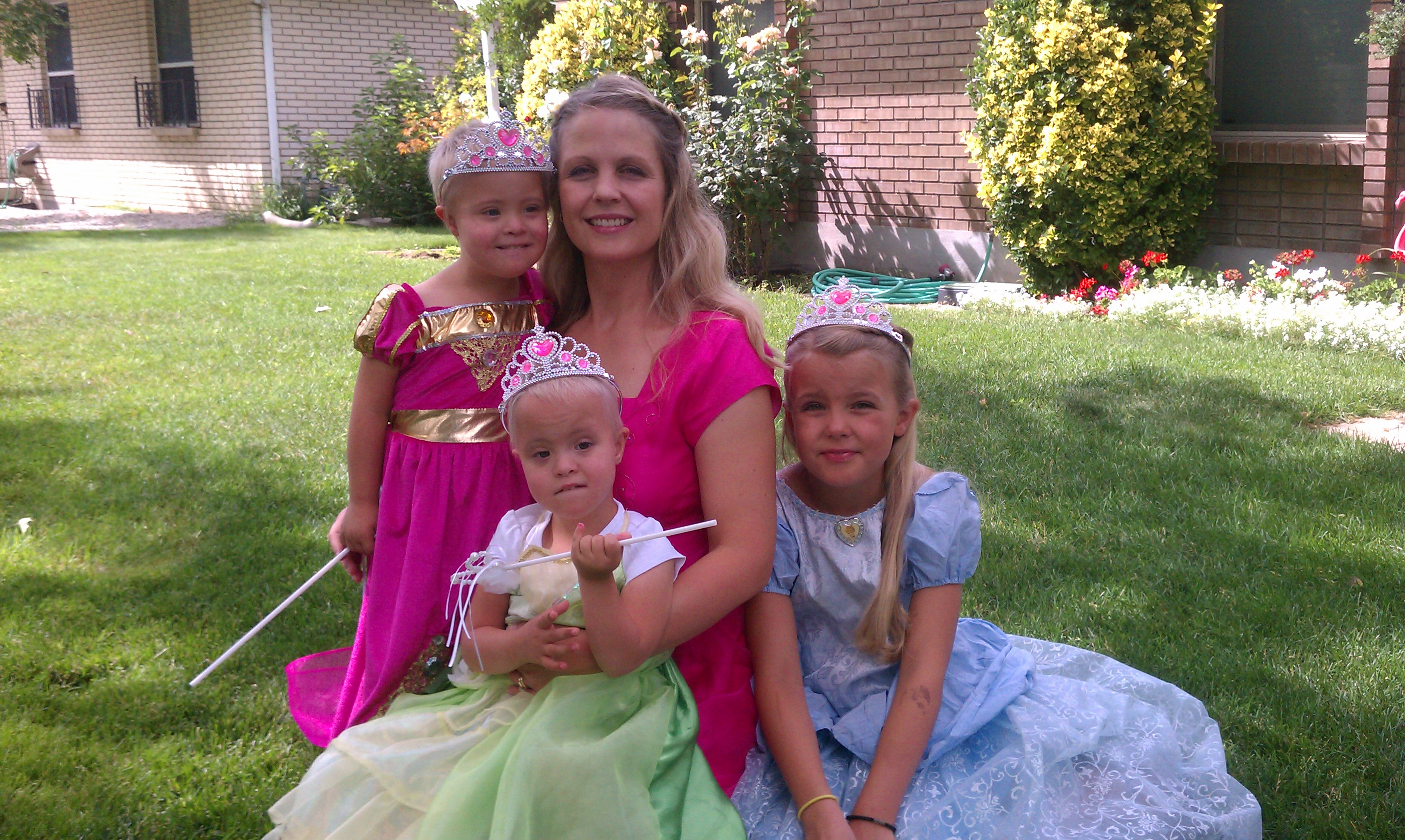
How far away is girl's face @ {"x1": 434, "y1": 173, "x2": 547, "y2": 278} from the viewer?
7.47 ft

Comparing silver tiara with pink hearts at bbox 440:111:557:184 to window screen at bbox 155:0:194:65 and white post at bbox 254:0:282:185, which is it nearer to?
white post at bbox 254:0:282:185

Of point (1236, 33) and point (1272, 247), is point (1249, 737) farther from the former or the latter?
point (1236, 33)

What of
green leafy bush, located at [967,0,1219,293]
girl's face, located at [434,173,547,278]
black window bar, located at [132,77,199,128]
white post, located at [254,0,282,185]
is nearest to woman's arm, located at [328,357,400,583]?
girl's face, located at [434,173,547,278]

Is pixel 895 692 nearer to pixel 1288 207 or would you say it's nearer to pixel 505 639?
pixel 505 639

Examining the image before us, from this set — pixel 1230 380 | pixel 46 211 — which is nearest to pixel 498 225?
pixel 1230 380

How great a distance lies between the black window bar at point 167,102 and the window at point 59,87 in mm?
2232

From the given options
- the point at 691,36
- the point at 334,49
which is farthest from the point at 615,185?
the point at 334,49

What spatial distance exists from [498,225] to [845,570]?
3.05 ft

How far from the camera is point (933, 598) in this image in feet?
6.84

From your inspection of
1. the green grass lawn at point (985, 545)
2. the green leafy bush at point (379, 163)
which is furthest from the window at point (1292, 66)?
the green leafy bush at point (379, 163)

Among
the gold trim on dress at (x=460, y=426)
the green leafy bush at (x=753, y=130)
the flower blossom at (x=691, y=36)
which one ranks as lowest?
the gold trim on dress at (x=460, y=426)

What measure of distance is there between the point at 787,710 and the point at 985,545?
2065mm

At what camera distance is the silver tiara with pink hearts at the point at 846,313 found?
210 cm

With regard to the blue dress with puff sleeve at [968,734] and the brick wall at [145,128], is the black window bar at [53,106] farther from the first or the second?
the blue dress with puff sleeve at [968,734]
